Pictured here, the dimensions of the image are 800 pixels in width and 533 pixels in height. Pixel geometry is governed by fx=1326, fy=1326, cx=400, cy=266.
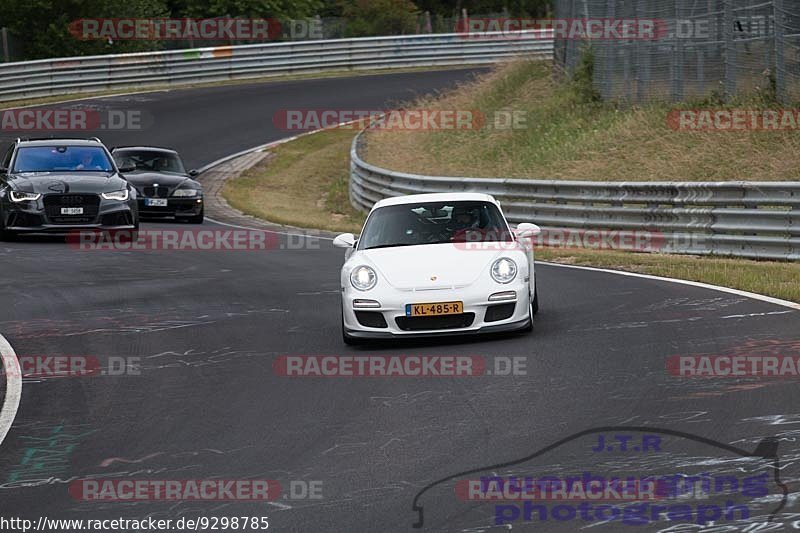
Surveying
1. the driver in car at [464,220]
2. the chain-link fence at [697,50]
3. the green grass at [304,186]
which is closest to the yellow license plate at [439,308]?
the driver in car at [464,220]

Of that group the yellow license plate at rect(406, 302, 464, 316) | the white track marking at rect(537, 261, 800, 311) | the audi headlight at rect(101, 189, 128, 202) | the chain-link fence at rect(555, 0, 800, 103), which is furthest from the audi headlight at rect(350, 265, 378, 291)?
the chain-link fence at rect(555, 0, 800, 103)

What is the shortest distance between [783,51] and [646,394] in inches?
645

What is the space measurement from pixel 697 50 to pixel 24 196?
13438 millimetres

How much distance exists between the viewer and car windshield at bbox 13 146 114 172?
2091 centimetres

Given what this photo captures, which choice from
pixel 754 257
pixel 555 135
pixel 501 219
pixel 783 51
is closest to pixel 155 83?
pixel 555 135

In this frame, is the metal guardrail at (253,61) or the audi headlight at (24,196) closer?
the audi headlight at (24,196)

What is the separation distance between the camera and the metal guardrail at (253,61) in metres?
41.8

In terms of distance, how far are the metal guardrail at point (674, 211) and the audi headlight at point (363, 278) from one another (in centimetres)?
756

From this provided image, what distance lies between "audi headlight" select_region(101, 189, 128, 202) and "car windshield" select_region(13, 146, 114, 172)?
954mm

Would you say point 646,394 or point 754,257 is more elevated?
point 646,394

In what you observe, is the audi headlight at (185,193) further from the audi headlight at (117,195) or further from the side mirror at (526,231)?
the side mirror at (526,231)

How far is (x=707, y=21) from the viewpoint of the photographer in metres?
25.4

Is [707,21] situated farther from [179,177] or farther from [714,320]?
[714,320]

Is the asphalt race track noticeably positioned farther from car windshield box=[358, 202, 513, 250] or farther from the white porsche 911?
car windshield box=[358, 202, 513, 250]
